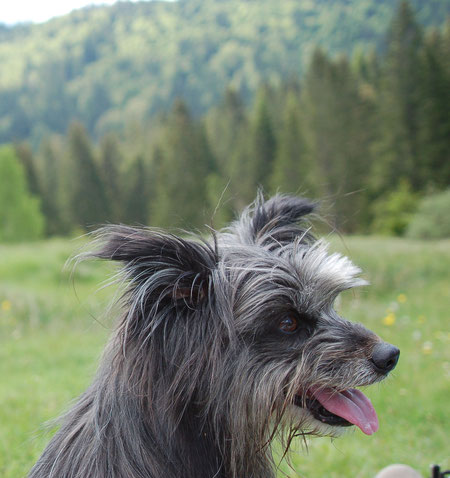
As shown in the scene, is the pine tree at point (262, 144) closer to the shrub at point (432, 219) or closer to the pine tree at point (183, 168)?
the pine tree at point (183, 168)

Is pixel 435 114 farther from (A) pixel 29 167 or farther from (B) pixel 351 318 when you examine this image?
(A) pixel 29 167

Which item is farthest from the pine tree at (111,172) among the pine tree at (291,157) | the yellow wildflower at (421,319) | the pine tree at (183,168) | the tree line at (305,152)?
the yellow wildflower at (421,319)

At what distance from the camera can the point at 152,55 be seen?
4505 inches

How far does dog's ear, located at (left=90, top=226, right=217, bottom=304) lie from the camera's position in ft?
6.77

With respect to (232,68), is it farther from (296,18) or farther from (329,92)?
(329,92)

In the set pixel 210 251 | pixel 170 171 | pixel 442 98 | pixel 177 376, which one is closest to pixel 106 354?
pixel 177 376

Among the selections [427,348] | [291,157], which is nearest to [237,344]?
[427,348]

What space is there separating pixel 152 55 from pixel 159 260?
120m

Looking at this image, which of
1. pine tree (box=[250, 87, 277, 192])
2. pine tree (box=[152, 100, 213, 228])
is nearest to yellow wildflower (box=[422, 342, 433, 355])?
pine tree (box=[250, 87, 277, 192])

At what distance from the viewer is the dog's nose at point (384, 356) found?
7.17 feet

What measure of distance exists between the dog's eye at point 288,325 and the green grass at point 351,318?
673 mm

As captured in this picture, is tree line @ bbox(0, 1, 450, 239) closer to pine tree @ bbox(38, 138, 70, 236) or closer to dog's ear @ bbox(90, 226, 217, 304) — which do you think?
pine tree @ bbox(38, 138, 70, 236)

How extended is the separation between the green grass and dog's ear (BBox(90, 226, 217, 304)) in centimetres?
25

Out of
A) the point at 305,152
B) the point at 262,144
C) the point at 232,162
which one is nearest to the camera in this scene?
the point at 305,152
